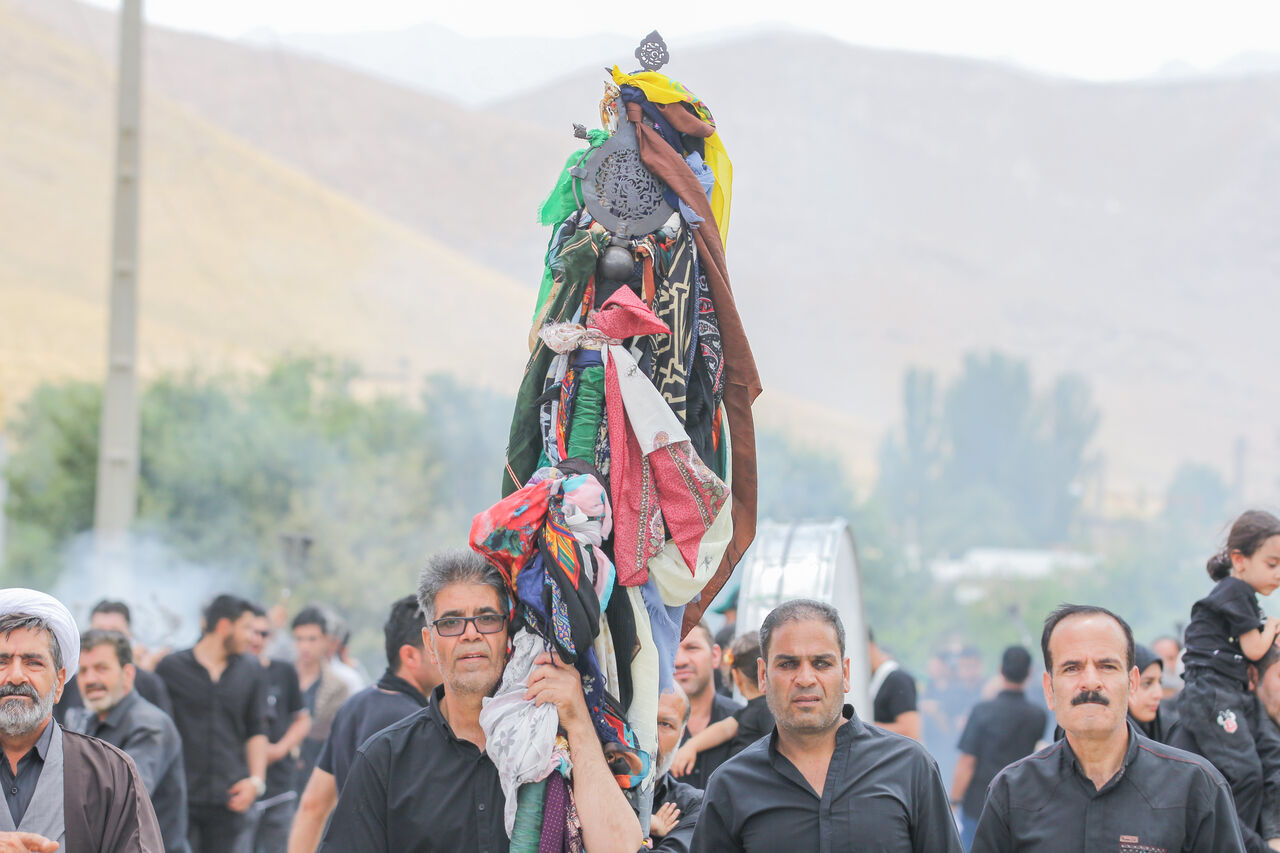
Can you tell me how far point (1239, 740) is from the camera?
201 inches

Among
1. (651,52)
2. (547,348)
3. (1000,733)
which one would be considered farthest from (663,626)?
(1000,733)

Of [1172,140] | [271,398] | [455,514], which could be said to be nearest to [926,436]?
[455,514]

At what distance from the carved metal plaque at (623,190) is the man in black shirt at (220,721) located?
4765 millimetres

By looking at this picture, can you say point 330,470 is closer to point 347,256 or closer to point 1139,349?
point 347,256

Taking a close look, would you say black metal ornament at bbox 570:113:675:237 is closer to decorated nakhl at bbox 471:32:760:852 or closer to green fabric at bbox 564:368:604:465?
decorated nakhl at bbox 471:32:760:852

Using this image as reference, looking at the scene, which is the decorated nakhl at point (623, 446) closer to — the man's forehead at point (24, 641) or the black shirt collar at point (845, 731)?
the black shirt collar at point (845, 731)

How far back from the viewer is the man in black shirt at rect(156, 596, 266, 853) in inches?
325

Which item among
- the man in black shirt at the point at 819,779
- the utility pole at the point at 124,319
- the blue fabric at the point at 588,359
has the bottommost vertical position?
the man in black shirt at the point at 819,779

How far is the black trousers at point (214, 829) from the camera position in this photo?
8352 millimetres

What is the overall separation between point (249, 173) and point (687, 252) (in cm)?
12476

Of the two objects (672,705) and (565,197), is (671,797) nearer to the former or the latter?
(672,705)

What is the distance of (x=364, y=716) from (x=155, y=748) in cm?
120

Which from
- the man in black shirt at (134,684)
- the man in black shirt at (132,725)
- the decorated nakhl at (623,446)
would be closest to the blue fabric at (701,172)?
the decorated nakhl at (623,446)

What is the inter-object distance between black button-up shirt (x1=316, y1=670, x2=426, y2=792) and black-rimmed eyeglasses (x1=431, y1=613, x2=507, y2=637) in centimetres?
205
